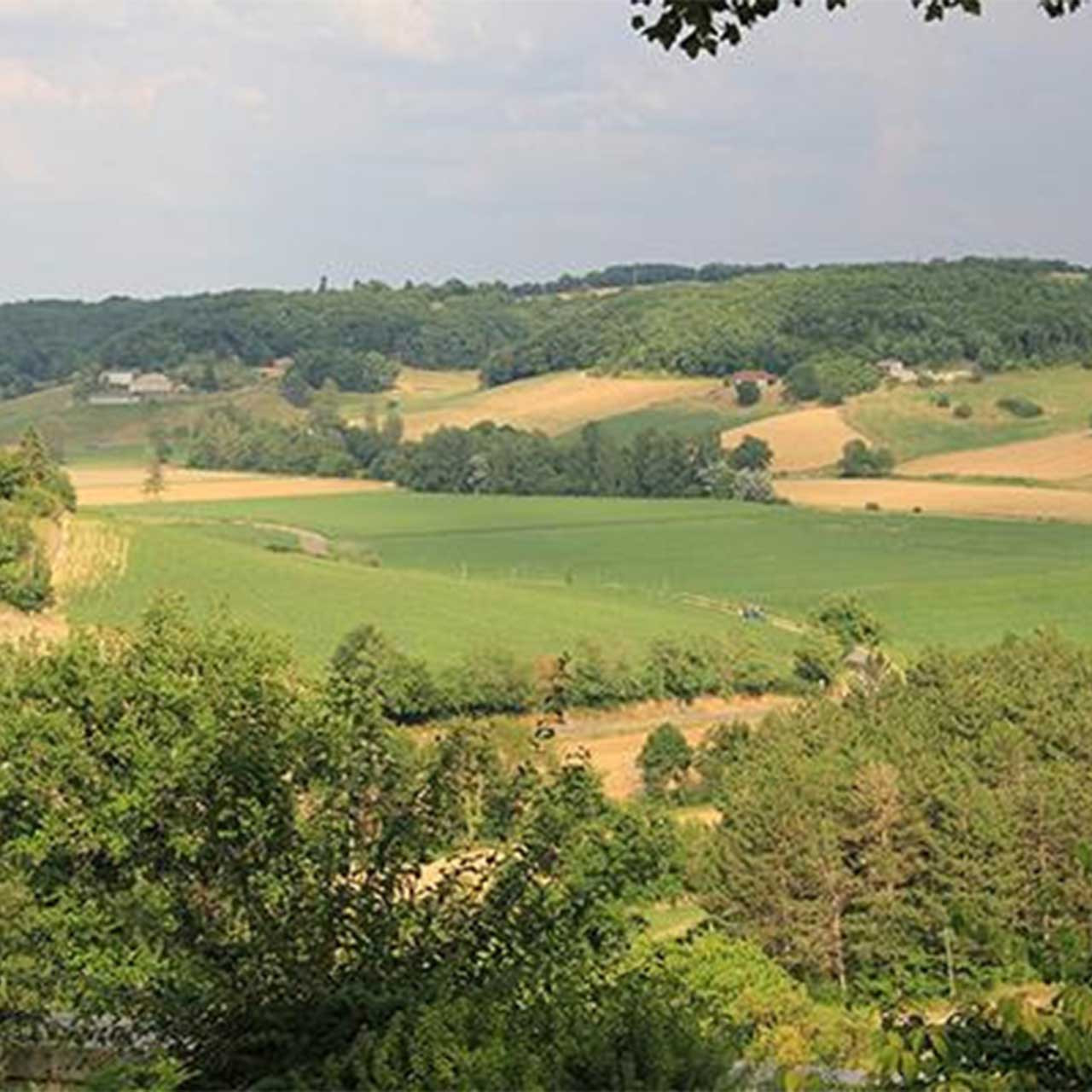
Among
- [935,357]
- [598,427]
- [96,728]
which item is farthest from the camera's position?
[935,357]

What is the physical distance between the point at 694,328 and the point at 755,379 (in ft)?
54.2

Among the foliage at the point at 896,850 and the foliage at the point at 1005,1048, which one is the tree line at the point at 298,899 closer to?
the foliage at the point at 1005,1048

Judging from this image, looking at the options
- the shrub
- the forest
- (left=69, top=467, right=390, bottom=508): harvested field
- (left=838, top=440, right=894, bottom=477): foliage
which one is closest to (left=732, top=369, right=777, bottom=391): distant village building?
(left=838, top=440, right=894, bottom=477): foliage

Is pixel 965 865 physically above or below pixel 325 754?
below

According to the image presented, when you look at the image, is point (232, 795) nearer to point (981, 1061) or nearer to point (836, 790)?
point (981, 1061)

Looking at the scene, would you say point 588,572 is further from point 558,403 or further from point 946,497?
point 558,403

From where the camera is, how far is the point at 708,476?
10912 centimetres

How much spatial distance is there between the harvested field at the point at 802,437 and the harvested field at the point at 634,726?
55001mm

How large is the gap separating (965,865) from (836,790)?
262cm

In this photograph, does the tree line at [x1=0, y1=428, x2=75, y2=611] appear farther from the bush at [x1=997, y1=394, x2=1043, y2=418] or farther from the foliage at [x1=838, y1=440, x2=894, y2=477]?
the bush at [x1=997, y1=394, x2=1043, y2=418]

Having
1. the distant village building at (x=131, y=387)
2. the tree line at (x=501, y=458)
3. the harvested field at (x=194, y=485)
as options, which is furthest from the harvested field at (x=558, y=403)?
the distant village building at (x=131, y=387)

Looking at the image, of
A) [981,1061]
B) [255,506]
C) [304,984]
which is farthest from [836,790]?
[255,506]

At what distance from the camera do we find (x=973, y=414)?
119750 millimetres

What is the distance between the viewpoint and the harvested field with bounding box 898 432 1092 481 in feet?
340
